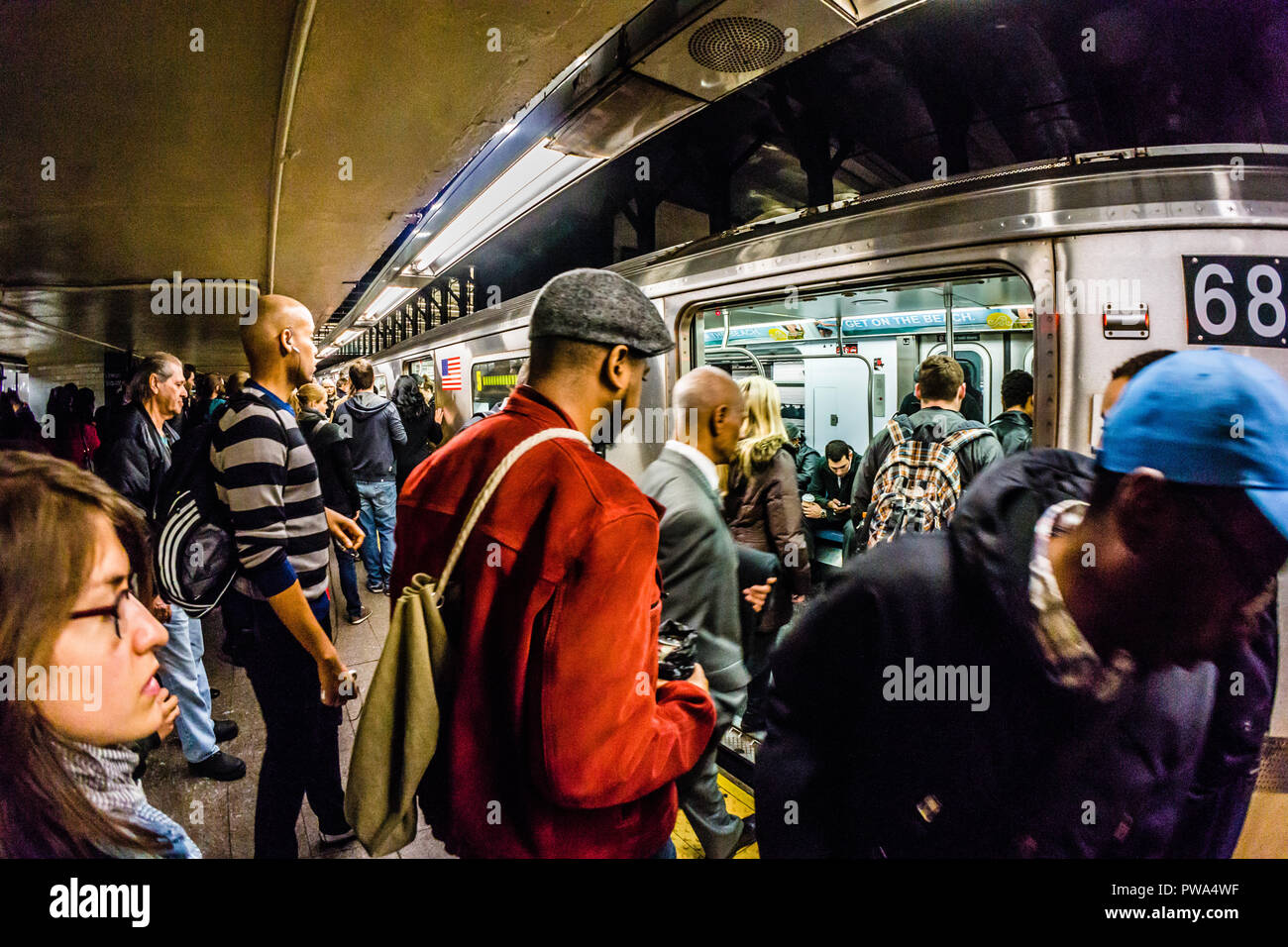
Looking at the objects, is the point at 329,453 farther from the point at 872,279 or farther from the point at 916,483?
the point at 916,483

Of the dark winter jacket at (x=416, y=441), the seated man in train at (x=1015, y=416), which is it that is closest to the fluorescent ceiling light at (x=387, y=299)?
the dark winter jacket at (x=416, y=441)

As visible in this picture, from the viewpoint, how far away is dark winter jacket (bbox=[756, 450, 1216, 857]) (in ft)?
3.04

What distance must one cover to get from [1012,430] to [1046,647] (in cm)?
294

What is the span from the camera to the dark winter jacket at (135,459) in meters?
2.38

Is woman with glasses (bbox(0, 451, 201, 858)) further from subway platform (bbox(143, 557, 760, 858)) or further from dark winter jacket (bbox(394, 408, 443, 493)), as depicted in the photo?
dark winter jacket (bbox(394, 408, 443, 493))

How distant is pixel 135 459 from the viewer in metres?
2.45

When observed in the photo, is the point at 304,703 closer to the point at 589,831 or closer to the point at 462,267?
the point at 589,831

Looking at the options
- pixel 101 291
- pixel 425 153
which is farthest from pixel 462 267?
pixel 425 153

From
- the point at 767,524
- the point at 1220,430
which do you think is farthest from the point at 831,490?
the point at 1220,430

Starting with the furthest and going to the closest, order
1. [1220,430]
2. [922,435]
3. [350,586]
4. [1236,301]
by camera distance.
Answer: [350,586] → [922,435] → [1236,301] → [1220,430]

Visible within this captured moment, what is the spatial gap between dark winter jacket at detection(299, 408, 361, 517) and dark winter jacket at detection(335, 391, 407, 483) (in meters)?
0.98

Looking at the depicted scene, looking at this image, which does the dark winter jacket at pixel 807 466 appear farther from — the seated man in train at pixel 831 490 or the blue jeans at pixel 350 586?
the blue jeans at pixel 350 586
